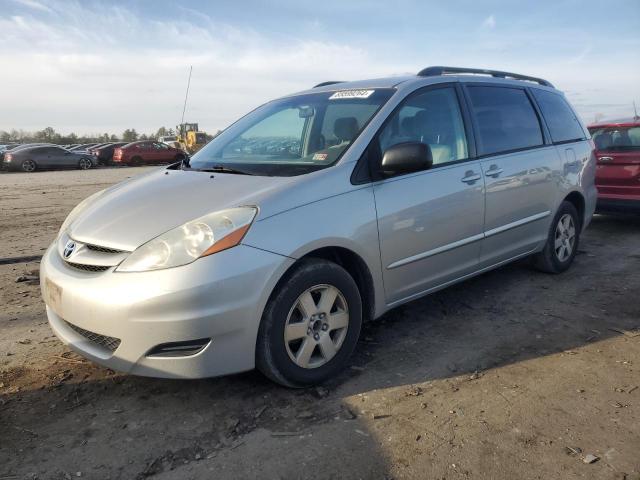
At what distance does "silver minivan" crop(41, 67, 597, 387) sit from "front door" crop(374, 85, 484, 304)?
0.5 inches

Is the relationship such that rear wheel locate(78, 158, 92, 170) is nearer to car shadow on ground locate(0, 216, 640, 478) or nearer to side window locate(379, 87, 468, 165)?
car shadow on ground locate(0, 216, 640, 478)

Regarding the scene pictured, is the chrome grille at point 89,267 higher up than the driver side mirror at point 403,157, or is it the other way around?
the driver side mirror at point 403,157

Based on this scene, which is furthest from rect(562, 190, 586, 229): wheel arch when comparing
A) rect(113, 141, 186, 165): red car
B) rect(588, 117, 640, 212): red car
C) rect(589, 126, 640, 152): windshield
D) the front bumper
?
rect(113, 141, 186, 165): red car

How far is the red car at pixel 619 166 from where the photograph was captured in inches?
265

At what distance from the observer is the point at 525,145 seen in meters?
4.45

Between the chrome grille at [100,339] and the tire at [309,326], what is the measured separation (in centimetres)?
72

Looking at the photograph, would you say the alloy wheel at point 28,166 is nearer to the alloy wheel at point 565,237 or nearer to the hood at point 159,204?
the hood at point 159,204

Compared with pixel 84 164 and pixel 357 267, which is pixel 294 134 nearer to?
pixel 357 267

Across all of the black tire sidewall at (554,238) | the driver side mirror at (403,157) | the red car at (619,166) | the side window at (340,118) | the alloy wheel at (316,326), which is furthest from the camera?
the red car at (619,166)

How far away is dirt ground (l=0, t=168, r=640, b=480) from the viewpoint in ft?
7.60

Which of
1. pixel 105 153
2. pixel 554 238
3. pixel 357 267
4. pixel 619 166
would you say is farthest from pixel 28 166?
pixel 357 267

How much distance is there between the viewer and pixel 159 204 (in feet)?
9.70

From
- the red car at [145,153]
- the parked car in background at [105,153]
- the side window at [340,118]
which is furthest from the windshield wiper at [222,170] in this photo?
the parked car in background at [105,153]

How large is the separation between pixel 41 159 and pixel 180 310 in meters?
26.6
